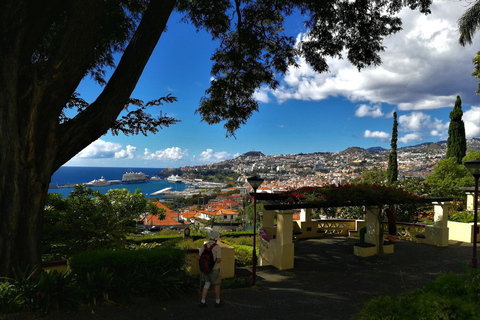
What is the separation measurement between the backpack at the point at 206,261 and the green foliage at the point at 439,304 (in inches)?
121

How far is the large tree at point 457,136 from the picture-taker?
29.3m

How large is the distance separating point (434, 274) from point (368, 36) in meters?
8.36

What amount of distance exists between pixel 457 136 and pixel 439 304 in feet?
106

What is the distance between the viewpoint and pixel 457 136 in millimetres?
29422

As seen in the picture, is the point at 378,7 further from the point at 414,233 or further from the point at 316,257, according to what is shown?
the point at 414,233

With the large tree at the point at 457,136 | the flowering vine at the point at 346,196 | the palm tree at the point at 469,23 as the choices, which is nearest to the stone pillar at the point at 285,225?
the flowering vine at the point at 346,196

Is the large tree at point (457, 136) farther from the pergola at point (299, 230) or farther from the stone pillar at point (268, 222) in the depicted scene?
the stone pillar at point (268, 222)

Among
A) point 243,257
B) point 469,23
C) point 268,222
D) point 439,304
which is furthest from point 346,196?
point 469,23

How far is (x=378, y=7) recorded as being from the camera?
10.5 m

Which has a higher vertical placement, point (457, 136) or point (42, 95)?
point (457, 136)

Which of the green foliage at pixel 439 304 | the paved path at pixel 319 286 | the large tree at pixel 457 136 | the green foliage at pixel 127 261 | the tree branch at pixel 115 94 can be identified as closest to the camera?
the green foliage at pixel 439 304

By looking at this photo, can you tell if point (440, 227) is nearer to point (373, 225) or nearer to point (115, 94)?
point (373, 225)

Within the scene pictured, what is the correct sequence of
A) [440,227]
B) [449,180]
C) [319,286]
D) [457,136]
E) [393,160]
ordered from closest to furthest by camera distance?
[319,286], [440,227], [449,180], [457,136], [393,160]

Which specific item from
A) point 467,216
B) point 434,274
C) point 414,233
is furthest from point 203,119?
point 467,216
